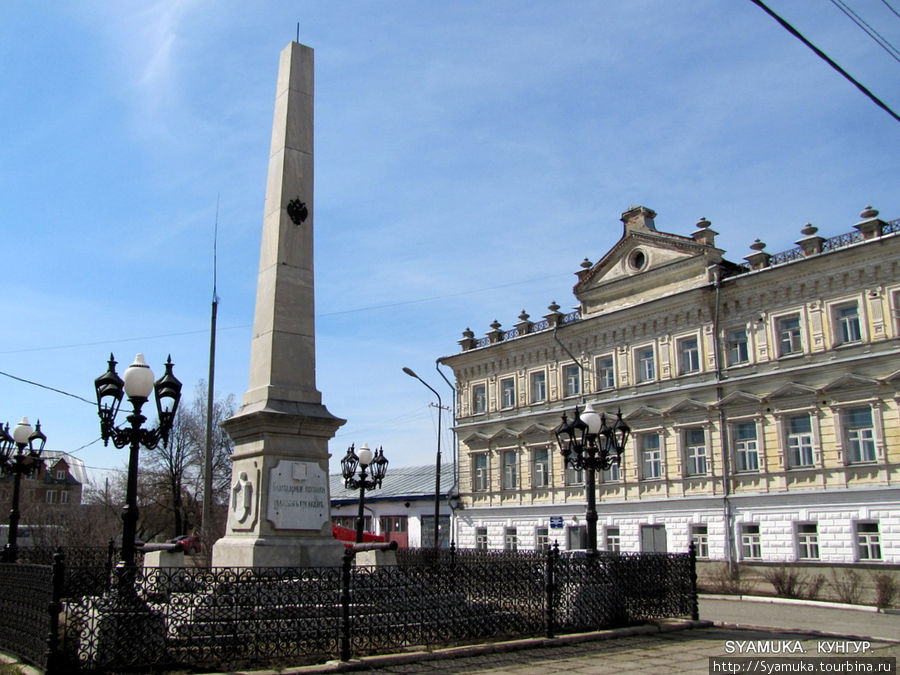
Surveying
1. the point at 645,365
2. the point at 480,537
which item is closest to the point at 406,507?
the point at 480,537

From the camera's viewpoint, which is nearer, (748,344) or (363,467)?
(363,467)

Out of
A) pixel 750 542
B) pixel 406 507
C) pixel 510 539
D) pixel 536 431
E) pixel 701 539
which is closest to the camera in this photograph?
pixel 750 542

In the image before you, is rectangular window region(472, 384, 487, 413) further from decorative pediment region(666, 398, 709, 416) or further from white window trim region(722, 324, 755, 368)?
white window trim region(722, 324, 755, 368)

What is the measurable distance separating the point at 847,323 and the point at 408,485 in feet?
89.5

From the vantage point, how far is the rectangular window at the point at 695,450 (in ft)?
97.5

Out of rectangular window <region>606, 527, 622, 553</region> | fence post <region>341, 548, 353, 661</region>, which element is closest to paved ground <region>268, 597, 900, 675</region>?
fence post <region>341, 548, 353, 661</region>

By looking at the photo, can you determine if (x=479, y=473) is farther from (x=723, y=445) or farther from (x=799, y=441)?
(x=799, y=441)

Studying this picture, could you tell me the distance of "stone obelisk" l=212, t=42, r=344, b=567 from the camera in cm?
1134

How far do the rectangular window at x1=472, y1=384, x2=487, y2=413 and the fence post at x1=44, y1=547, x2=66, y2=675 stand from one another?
104 feet

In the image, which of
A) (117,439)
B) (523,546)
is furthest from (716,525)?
(117,439)

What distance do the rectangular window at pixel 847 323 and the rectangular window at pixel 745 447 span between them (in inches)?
163

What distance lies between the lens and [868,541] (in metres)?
25.0

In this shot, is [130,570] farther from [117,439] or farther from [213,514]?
[213,514]

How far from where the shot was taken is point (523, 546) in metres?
35.9
